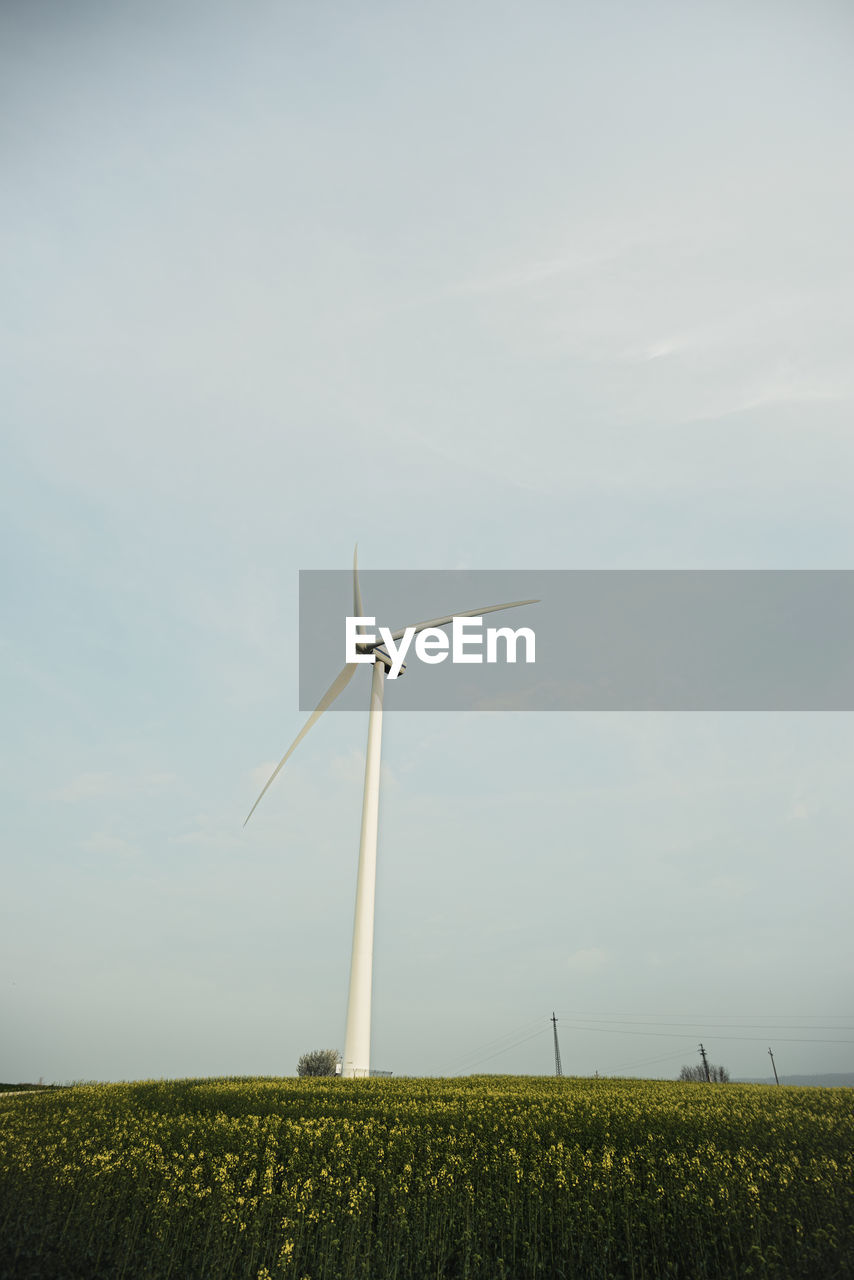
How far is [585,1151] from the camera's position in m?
16.2

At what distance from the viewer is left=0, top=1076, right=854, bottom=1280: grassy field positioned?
535 inches

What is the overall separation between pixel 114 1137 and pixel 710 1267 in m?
13.6

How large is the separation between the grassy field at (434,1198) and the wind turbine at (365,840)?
14.3m

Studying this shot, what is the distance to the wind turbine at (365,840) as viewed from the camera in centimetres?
3200

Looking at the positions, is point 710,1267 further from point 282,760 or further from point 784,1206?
point 282,760

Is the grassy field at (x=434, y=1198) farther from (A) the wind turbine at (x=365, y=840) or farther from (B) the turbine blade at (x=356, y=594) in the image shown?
(B) the turbine blade at (x=356, y=594)

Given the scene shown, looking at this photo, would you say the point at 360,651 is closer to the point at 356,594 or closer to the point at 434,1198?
the point at 356,594

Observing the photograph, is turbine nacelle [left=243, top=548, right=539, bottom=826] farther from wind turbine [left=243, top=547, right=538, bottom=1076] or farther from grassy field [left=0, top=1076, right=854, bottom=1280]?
grassy field [left=0, top=1076, right=854, bottom=1280]

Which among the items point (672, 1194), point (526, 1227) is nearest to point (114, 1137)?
point (526, 1227)

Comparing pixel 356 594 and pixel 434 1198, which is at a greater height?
pixel 356 594

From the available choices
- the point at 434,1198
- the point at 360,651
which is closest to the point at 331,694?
the point at 360,651

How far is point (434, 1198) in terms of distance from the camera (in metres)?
14.7

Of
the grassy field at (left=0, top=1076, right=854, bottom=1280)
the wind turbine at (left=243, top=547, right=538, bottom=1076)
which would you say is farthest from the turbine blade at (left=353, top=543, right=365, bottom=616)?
the grassy field at (left=0, top=1076, right=854, bottom=1280)

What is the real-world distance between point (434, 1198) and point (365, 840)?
2171cm
